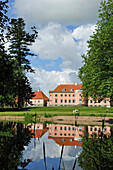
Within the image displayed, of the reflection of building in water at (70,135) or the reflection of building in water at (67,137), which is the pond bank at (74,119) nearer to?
the reflection of building in water at (70,135)

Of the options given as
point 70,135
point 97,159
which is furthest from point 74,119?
point 97,159

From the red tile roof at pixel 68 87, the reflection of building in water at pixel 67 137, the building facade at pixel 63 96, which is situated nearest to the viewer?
the reflection of building in water at pixel 67 137

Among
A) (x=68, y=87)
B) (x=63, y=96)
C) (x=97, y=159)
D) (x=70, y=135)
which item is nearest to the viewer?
(x=97, y=159)

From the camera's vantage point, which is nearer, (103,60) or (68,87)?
(103,60)

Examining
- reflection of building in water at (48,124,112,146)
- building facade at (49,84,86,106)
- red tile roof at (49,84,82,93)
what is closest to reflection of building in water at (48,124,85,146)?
reflection of building in water at (48,124,112,146)

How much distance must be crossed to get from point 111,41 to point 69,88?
2712 inches

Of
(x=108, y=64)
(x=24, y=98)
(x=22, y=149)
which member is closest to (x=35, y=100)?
(x=24, y=98)

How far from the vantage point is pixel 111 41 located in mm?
23984

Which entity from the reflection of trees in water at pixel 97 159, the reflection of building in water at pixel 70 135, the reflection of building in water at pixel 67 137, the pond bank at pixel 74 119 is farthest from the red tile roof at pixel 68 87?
the reflection of trees in water at pixel 97 159

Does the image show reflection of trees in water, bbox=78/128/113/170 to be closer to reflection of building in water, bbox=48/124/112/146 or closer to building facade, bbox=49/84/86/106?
reflection of building in water, bbox=48/124/112/146

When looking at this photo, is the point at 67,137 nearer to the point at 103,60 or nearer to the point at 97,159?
the point at 97,159

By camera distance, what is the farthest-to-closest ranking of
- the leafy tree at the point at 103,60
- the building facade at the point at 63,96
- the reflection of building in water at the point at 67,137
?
the building facade at the point at 63,96 < the leafy tree at the point at 103,60 < the reflection of building in water at the point at 67,137

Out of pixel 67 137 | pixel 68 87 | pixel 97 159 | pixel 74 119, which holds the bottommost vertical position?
pixel 67 137

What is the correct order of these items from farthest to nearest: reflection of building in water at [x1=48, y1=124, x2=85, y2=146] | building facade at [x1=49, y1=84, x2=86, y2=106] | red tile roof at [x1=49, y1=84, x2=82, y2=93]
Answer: red tile roof at [x1=49, y1=84, x2=82, y2=93]
building facade at [x1=49, y1=84, x2=86, y2=106]
reflection of building in water at [x1=48, y1=124, x2=85, y2=146]
